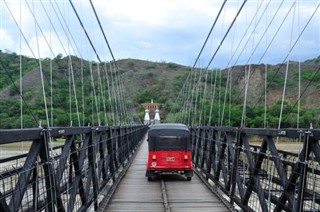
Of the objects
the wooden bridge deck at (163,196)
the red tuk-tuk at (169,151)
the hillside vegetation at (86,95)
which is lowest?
the wooden bridge deck at (163,196)

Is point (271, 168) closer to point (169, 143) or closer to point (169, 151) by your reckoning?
point (169, 151)

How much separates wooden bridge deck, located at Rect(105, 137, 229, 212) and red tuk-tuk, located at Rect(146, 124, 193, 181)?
29 centimetres

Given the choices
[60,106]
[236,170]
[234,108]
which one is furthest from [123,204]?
[234,108]

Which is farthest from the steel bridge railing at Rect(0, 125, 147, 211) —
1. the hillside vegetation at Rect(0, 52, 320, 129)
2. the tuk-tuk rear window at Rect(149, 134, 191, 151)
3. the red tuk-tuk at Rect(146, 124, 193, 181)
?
the tuk-tuk rear window at Rect(149, 134, 191, 151)

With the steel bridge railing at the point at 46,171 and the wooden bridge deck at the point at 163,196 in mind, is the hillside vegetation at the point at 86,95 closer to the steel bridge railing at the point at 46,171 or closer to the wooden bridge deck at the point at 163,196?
the steel bridge railing at the point at 46,171

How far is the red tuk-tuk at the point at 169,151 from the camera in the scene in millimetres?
11258

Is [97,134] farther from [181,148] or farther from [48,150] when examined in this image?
[181,148]

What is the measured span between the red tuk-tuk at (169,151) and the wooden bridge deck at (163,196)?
0.95ft

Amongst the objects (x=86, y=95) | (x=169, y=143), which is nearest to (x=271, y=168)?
(x=169, y=143)

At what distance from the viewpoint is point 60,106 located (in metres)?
15.7

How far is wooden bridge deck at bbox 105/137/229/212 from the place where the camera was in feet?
23.3

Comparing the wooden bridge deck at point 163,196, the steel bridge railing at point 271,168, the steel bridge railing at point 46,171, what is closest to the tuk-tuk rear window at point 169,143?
the wooden bridge deck at point 163,196

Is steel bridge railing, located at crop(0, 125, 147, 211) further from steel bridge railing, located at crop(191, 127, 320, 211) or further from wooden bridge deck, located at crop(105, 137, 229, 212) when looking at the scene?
steel bridge railing, located at crop(191, 127, 320, 211)

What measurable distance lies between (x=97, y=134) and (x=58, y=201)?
304 cm
